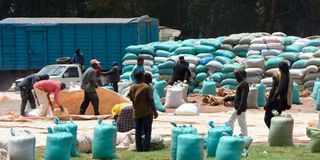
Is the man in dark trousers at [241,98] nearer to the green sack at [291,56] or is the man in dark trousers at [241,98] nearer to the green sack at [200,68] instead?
the green sack at [291,56]

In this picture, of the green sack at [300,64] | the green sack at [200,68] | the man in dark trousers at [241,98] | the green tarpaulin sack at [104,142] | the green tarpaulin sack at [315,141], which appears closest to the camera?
the green tarpaulin sack at [104,142]

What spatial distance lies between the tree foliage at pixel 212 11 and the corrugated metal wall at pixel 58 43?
47.1 feet

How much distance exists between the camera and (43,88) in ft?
66.2

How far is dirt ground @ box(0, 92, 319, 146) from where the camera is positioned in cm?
1664

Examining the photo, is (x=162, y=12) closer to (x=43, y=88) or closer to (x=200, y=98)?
(x=200, y=98)

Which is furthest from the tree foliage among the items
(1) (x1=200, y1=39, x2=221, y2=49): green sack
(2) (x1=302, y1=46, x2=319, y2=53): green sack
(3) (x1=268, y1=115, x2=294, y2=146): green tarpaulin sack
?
(3) (x1=268, y1=115, x2=294, y2=146): green tarpaulin sack

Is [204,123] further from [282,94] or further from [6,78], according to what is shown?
[6,78]

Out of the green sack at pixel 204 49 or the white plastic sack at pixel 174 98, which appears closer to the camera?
the white plastic sack at pixel 174 98

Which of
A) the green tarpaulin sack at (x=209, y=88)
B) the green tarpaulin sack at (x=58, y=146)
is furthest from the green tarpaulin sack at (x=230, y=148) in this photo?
the green tarpaulin sack at (x=209, y=88)

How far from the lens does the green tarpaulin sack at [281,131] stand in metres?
14.5

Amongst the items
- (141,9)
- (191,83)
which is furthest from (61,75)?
(141,9)

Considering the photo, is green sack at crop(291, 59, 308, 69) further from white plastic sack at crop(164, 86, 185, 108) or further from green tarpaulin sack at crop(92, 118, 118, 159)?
green tarpaulin sack at crop(92, 118, 118, 159)

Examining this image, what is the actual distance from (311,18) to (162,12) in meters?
9.30

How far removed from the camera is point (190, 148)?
39.0 ft
